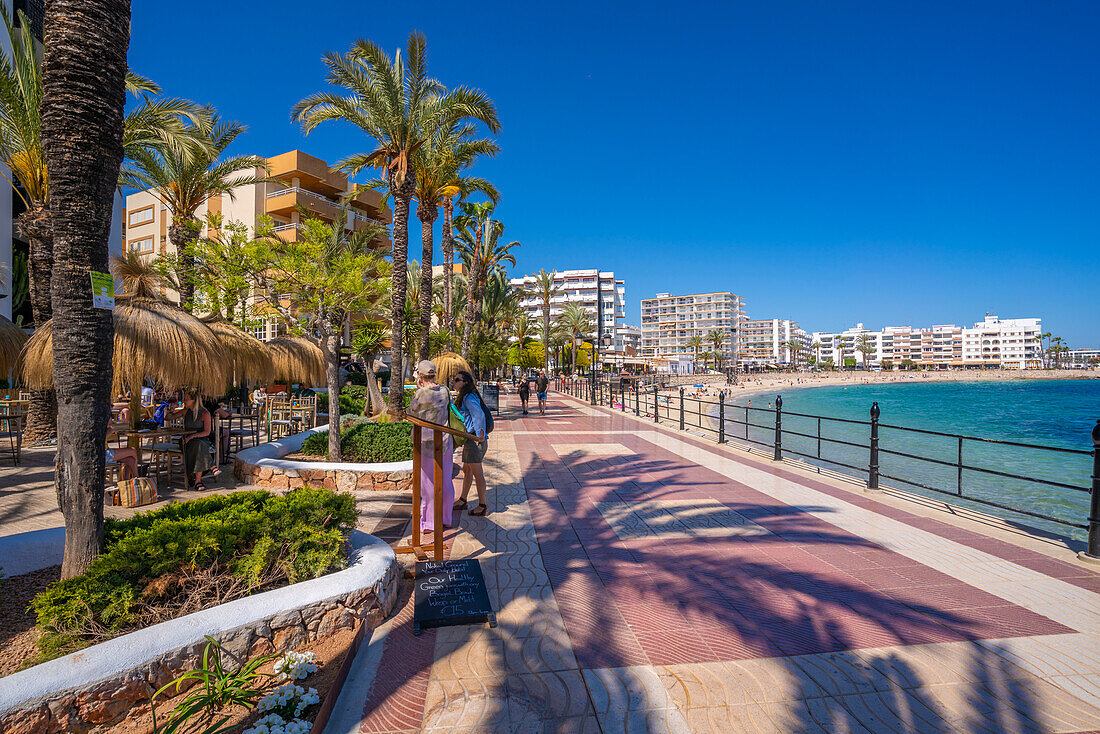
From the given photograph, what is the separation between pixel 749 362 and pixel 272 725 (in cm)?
15972

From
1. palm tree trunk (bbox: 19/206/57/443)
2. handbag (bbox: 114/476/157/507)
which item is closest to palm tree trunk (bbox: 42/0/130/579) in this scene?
handbag (bbox: 114/476/157/507)

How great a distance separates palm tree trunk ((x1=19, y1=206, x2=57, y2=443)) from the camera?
10367 mm

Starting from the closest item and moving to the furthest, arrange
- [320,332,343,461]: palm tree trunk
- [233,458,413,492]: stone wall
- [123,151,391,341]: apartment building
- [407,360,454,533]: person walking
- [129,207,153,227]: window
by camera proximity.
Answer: [407,360,454,533]: person walking < [233,458,413,492]: stone wall < [320,332,343,461]: palm tree trunk < [123,151,391,341]: apartment building < [129,207,153,227]: window

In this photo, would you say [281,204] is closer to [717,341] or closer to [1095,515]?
[1095,515]

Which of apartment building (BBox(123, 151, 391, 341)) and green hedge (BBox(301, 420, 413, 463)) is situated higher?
apartment building (BBox(123, 151, 391, 341))

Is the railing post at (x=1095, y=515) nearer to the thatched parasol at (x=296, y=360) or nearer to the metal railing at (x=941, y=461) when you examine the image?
the metal railing at (x=941, y=461)

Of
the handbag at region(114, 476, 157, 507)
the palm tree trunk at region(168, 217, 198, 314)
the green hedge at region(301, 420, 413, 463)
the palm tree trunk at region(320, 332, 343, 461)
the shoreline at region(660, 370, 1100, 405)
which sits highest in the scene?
the palm tree trunk at region(168, 217, 198, 314)

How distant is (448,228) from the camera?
75.9 ft

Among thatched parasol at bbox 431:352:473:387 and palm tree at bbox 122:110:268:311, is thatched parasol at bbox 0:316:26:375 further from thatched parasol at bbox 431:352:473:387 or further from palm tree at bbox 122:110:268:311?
thatched parasol at bbox 431:352:473:387

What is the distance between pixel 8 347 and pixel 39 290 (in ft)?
5.91

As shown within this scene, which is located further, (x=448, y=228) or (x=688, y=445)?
(x=448, y=228)

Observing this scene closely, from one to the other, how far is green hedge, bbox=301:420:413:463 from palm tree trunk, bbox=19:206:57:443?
6.56m

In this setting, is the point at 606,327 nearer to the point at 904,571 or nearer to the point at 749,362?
the point at 749,362

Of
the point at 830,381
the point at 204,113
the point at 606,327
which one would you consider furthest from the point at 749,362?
the point at 204,113
